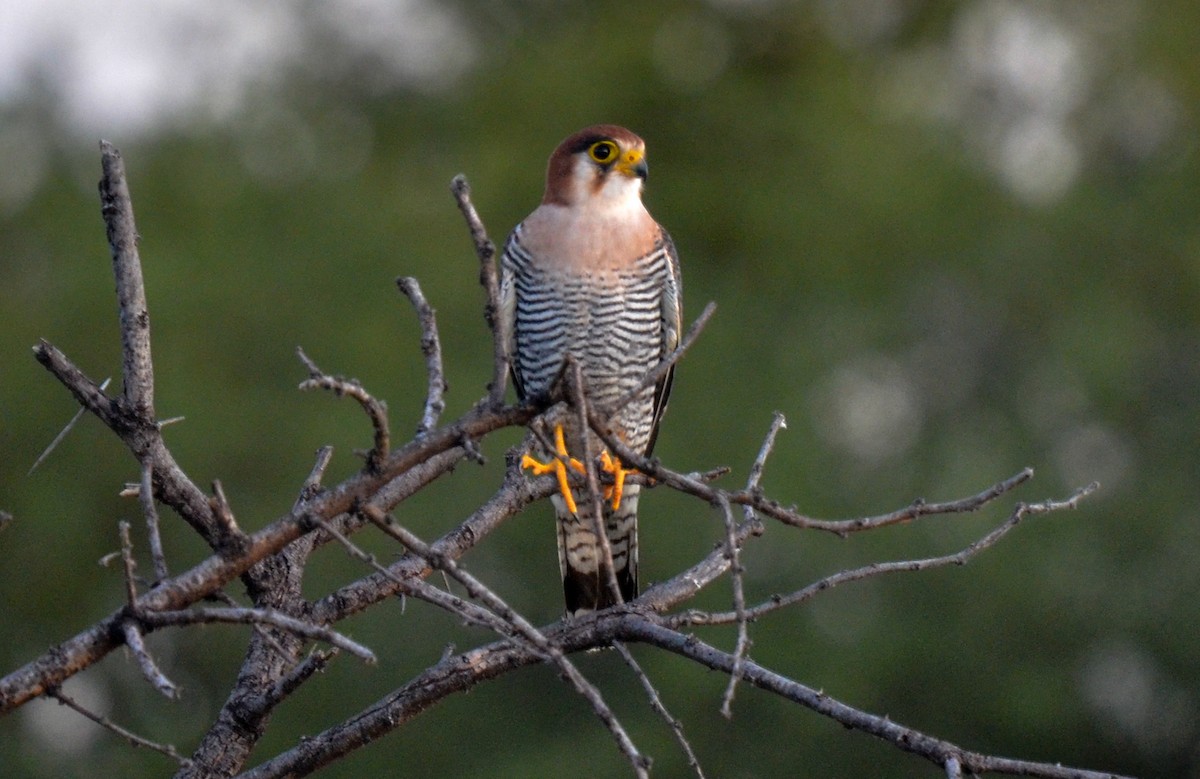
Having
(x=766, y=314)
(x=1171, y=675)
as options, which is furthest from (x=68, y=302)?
(x=1171, y=675)

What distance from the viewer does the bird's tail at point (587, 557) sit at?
4.49 m

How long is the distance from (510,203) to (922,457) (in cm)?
454

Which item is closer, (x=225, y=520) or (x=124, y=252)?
(x=225, y=520)

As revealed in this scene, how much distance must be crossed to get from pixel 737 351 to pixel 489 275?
10.8 metres

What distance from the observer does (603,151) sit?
4887 mm

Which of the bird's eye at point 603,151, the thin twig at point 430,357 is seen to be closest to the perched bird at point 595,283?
the bird's eye at point 603,151

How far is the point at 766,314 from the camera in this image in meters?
13.9

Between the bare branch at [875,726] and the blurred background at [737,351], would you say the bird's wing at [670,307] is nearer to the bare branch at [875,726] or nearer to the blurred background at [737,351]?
the bare branch at [875,726]

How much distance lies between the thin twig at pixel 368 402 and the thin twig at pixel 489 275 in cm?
15

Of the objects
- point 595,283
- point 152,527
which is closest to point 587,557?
point 595,283

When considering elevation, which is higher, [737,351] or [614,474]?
[737,351]

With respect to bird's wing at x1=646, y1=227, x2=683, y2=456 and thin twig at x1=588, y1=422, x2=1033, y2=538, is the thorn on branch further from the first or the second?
bird's wing at x1=646, y1=227, x2=683, y2=456

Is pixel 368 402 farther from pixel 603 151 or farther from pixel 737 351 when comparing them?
pixel 737 351

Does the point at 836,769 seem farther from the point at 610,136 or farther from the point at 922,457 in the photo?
the point at 610,136
